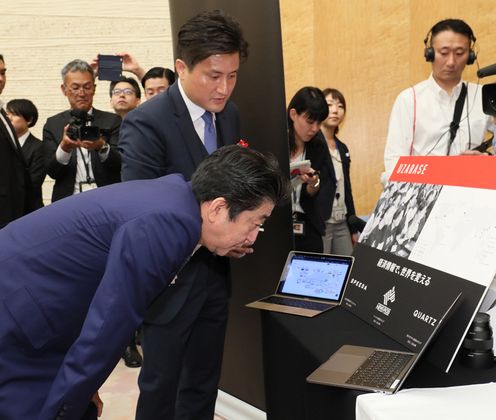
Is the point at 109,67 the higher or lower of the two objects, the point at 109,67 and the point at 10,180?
the higher

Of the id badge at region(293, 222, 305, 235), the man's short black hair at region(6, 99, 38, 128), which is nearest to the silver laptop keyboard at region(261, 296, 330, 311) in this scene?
the id badge at region(293, 222, 305, 235)

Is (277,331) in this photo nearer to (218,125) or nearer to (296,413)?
(296,413)

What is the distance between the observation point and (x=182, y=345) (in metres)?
1.62

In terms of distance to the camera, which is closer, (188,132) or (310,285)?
(310,285)

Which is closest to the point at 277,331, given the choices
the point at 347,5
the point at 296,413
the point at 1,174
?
the point at 296,413

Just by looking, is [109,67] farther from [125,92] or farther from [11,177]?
[11,177]

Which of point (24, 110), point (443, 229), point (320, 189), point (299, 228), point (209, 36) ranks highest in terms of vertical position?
point (209, 36)

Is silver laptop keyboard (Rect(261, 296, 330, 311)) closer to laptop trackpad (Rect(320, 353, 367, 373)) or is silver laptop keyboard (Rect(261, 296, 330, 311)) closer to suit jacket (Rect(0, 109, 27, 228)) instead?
laptop trackpad (Rect(320, 353, 367, 373))

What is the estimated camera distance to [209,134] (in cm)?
175

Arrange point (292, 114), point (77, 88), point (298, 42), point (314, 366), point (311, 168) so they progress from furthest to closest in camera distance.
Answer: point (298, 42), point (77, 88), point (292, 114), point (311, 168), point (314, 366)

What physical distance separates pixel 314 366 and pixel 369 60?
324 cm

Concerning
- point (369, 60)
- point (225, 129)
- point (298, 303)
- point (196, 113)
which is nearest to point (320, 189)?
point (225, 129)

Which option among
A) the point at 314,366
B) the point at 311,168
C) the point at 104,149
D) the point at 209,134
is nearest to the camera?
the point at 314,366

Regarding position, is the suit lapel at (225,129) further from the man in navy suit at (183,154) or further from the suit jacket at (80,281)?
the suit jacket at (80,281)
